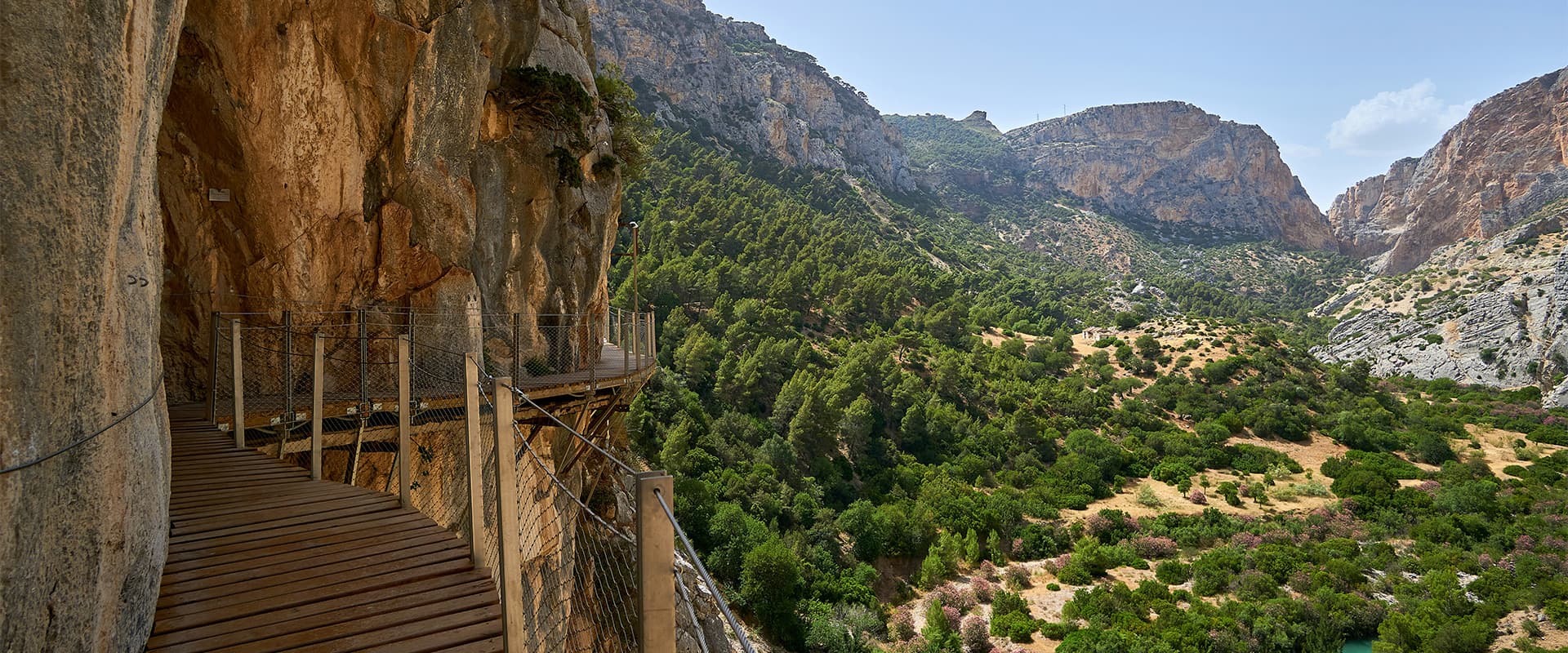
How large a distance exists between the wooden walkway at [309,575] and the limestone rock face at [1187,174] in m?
161

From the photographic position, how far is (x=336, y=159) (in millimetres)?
8891

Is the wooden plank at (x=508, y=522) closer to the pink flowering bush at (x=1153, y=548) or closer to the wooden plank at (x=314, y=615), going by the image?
the wooden plank at (x=314, y=615)

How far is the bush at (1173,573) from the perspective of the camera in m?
28.3

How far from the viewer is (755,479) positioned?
102 feet

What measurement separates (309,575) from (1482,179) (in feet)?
564

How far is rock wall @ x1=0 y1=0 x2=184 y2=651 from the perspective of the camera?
239 centimetres

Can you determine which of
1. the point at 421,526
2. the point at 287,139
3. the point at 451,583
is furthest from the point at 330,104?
the point at 451,583

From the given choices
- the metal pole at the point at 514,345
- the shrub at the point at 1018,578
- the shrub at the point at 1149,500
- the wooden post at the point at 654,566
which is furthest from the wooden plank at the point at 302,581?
the shrub at the point at 1149,500

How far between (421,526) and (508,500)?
203 centimetres

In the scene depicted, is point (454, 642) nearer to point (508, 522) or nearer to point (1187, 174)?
point (508, 522)

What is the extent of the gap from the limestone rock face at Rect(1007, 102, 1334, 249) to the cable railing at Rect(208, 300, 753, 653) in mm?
155566

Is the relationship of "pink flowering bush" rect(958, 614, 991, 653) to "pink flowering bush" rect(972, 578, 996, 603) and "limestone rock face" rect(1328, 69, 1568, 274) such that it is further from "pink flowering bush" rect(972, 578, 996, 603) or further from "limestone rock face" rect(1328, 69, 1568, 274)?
"limestone rock face" rect(1328, 69, 1568, 274)

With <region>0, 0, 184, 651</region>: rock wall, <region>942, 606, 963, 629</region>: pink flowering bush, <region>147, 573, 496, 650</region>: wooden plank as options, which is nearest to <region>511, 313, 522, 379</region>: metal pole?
<region>147, 573, 496, 650</region>: wooden plank

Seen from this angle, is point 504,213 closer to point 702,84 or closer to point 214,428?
point 214,428
